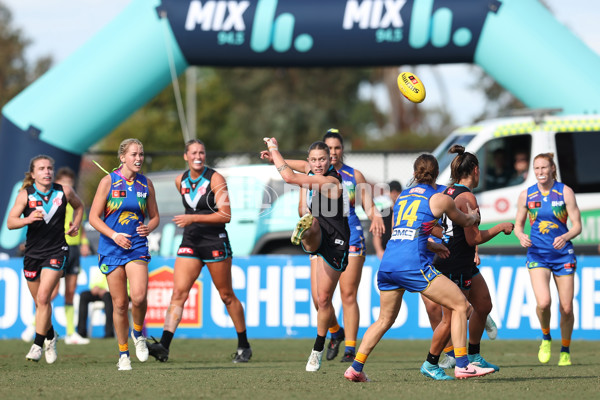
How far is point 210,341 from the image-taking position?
12805 millimetres

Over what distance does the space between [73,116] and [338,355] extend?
6398 millimetres

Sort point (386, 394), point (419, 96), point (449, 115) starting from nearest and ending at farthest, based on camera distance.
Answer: point (386, 394) < point (419, 96) < point (449, 115)

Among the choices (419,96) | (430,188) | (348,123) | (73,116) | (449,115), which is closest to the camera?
(430,188)

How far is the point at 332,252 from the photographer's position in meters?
8.27

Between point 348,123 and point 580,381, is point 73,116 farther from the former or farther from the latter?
point 348,123

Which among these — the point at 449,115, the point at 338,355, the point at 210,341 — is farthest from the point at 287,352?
the point at 449,115

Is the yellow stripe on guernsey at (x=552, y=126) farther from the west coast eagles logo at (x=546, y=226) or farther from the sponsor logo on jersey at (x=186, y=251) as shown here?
the sponsor logo on jersey at (x=186, y=251)

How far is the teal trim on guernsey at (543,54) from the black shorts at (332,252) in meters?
6.98

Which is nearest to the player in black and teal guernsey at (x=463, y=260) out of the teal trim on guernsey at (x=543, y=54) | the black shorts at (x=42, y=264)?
the black shorts at (x=42, y=264)

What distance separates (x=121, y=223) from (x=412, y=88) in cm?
301

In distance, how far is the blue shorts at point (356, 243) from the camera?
9164mm

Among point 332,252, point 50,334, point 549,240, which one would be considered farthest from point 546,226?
point 50,334

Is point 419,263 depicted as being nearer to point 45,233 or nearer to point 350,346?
point 350,346

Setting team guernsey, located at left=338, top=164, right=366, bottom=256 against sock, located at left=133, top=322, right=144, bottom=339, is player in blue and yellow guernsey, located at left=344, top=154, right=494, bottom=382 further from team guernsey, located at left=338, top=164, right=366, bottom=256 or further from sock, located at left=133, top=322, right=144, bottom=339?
sock, located at left=133, top=322, right=144, bottom=339
